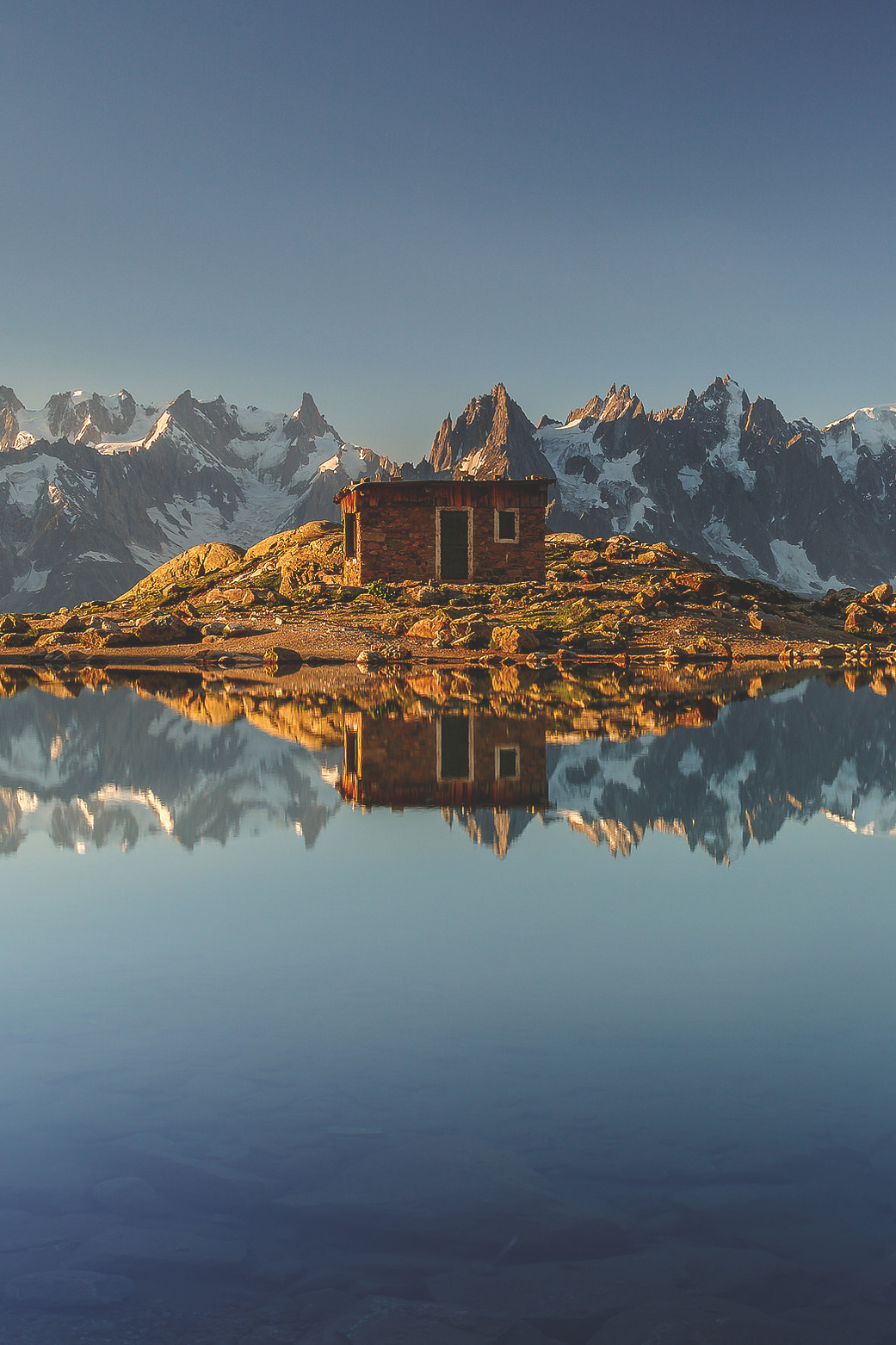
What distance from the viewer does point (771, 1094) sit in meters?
4.61

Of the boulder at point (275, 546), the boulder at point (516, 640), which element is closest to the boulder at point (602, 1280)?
the boulder at point (516, 640)

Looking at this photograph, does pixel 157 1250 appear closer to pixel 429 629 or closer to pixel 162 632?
pixel 429 629

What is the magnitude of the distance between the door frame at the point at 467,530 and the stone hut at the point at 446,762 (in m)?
26.4

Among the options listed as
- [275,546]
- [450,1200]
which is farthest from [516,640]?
[450,1200]

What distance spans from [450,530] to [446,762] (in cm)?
3198

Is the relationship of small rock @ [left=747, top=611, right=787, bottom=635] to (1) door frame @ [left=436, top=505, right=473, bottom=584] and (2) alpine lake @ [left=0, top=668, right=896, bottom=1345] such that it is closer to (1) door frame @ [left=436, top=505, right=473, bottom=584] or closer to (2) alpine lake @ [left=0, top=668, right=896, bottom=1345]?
(1) door frame @ [left=436, top=505, right=473, bottom=584]

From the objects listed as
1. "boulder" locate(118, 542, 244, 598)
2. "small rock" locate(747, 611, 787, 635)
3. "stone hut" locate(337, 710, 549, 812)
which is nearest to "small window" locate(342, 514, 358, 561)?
"boulder" locate(118, 542, 244, 598)

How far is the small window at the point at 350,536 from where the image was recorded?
4644cm

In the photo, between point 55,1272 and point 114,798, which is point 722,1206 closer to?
point 55,1272

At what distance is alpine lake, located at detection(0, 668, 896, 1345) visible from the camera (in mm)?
3348

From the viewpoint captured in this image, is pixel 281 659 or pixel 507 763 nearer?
pixel 507 763

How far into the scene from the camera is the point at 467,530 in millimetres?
45500

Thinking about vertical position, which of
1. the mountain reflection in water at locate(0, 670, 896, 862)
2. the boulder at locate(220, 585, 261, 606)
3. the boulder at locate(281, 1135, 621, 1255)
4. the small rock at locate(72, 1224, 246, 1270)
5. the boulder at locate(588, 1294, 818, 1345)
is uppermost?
the boulder at locate(220, 585, 261, 606)

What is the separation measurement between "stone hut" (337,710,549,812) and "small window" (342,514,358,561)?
27.6 m
